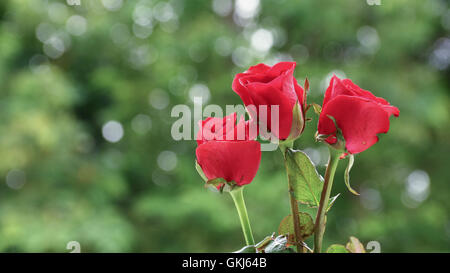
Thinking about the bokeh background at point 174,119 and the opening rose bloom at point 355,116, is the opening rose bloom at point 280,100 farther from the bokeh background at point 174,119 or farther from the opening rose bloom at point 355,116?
the bokeh background at point 174,119

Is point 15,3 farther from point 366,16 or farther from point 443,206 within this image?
point 443,206

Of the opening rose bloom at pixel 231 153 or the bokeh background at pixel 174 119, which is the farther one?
the bokeh background at pixel 174 119

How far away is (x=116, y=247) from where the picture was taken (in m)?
1.80

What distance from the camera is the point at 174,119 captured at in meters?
2.07

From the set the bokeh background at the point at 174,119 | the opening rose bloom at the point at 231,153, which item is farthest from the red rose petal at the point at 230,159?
the bokeh background at the point at 174,119

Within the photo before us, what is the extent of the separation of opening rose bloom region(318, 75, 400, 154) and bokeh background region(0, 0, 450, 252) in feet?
5.05

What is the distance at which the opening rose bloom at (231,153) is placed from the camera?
Result: 0.76ft

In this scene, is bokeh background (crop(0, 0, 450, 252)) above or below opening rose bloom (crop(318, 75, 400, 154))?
above

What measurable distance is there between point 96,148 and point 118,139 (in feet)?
0.40

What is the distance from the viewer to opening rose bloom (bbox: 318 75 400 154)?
0.22m

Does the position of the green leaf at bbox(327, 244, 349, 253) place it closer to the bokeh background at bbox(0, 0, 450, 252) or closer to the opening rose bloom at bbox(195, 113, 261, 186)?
the opening rose bloom at bbox(195, 113, 261, 186)

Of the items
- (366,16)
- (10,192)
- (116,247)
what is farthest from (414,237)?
(10,192)

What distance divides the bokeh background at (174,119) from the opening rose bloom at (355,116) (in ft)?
5.05

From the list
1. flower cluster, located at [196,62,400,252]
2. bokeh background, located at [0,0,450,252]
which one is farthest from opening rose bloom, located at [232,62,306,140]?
bokeh background, located at [0,0,450,252]
